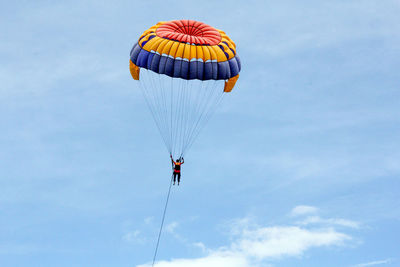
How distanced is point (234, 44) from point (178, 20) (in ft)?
14.7

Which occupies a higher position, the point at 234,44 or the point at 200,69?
the point at 234,44

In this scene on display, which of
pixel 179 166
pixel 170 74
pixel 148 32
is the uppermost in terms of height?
pixel 148 32

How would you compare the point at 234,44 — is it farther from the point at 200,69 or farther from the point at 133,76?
the point at 133,76

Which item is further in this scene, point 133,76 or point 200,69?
point 133,76

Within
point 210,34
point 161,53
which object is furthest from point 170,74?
point 210,34

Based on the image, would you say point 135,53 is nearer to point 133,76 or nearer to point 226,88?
point 133,76

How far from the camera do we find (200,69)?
4666 centimetres

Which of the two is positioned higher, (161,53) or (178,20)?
(178,20)

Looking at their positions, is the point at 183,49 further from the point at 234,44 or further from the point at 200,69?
the point at 234,44

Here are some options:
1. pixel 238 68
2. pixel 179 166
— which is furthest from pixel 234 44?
pixel 179 166

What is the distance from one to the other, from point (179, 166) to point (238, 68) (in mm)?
8470

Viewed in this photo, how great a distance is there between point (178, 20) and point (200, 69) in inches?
201

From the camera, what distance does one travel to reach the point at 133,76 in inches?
1961

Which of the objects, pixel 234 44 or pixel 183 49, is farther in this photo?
pixel 234 44
